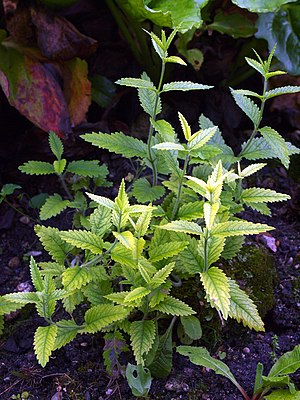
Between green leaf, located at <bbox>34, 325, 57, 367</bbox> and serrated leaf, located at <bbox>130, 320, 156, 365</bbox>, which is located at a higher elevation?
green leaf, located at <bbox>34, 325, 57, 367</bbox>

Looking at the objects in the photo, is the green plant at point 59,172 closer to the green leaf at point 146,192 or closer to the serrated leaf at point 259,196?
the green leaf at point 146,192

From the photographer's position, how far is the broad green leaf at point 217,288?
46.9 inches

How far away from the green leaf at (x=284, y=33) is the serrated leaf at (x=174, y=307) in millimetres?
1215

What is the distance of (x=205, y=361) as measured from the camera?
1427 mm

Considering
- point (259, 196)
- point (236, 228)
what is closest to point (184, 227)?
point (236, 228)

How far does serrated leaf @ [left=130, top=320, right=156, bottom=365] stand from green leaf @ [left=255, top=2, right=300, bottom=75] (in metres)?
1.27

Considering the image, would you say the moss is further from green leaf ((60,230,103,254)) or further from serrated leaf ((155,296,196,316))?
green leaf ((60,230,103,254))

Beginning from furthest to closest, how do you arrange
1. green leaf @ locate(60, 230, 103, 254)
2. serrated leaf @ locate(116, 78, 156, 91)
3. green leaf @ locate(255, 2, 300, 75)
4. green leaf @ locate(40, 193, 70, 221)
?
1. green leaf @ locate(255, 2, 300, 75)
2. green leaf @ locate(40, 193, 70, 221)
3. serrated leaf @ locate(116, 78, 156, 91)
4. green leaf @ locate(60, 230, 103, 254)

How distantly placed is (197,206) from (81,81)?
38.3 inches

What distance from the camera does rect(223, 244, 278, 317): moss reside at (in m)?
1.73

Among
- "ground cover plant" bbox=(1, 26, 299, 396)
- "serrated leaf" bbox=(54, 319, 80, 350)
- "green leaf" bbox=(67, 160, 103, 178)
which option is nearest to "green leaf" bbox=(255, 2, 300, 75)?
"ground cover plant" bbox=(1, 26, 299, 396)

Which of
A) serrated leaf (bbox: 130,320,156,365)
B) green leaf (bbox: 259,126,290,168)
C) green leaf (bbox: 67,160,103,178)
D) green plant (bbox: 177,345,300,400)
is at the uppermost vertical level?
green leaf (bbox: 259,126,290,168)

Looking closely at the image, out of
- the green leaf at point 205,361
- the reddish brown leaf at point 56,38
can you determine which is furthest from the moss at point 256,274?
the reddish brown leaf at point 56,38

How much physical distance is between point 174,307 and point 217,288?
0.18m
